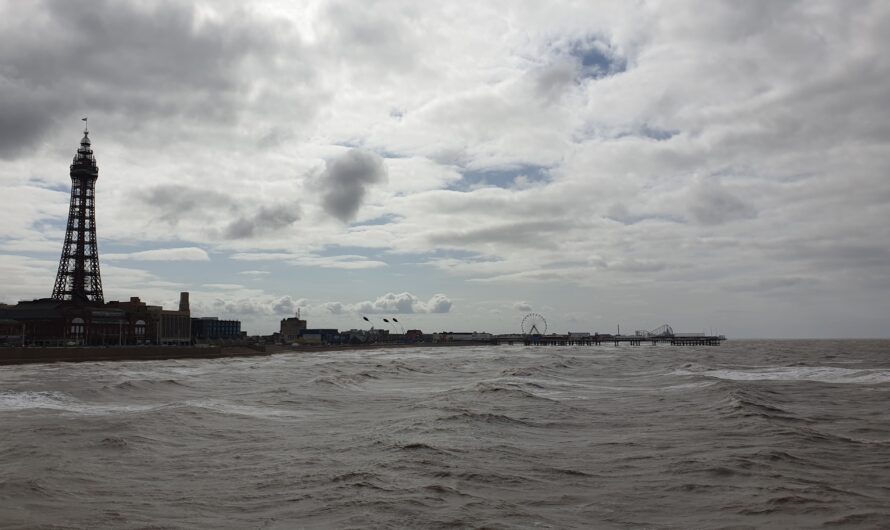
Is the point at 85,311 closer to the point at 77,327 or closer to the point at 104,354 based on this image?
the point at 77,327

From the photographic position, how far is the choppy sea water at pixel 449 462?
14.3 metres

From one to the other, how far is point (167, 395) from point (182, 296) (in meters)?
154

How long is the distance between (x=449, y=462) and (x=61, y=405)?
26.2 metres

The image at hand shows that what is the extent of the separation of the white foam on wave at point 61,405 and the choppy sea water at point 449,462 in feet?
0.83

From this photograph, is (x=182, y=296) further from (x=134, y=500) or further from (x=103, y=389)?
(x=134, y=500)

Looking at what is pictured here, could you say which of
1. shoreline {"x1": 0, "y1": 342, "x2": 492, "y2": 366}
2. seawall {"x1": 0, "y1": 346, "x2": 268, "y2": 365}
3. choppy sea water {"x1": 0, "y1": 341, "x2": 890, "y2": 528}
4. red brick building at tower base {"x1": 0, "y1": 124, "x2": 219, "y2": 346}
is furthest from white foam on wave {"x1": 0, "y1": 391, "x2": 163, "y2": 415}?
red brick building at tower base {"x1": 0, "y1": 124, "x2": 219, "y2": 346}

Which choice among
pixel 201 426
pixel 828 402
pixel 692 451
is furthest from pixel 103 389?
pixel 828 402

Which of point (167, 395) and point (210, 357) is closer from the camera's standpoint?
point (167, 395)

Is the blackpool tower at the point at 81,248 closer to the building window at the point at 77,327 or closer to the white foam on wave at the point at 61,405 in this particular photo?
the building window at the point at 77,327

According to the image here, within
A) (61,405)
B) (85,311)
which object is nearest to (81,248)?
(85,311)

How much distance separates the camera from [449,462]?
19984mm

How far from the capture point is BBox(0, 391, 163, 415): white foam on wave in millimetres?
33838

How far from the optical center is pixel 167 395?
43.0 metres

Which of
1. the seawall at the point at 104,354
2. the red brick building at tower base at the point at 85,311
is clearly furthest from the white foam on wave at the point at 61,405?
the red brick building at tower base at the point at 85,311
